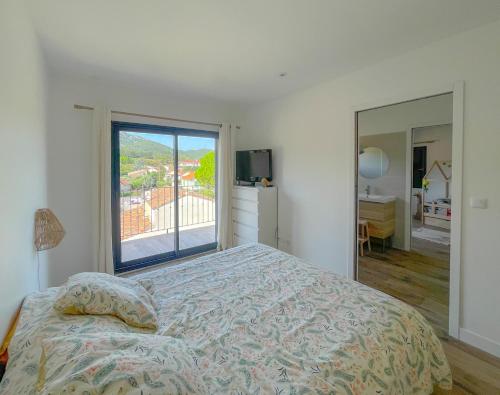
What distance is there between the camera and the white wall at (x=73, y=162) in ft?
8.86

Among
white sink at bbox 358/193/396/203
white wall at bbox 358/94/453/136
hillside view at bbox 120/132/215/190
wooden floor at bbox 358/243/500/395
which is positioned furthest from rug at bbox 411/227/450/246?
hillside view at bbox 120/132/215/190

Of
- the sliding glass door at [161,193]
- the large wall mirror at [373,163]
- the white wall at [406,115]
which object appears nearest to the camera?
the white wall at [406,115]

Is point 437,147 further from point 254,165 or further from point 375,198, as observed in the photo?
point 254,165

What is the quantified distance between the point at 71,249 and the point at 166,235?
3.97 ft

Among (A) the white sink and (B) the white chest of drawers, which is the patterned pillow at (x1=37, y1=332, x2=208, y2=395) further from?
(A) the white sink

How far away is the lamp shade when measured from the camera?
177 cm

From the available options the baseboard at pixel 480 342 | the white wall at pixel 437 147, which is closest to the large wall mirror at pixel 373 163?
the white wall at pixel 437 147

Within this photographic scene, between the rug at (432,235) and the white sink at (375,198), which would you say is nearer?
the rug at (432,235)

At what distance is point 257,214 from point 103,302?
2.47 meters

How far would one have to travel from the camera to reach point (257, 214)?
3482mm

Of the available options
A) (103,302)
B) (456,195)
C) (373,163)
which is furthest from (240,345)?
(373,163)

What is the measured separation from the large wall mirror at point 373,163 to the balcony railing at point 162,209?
2262 mm

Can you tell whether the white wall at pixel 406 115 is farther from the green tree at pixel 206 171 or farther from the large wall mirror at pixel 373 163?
the green tree at pixel 206 171

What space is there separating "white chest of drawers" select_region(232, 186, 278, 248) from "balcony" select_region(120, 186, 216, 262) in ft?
1.69
